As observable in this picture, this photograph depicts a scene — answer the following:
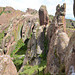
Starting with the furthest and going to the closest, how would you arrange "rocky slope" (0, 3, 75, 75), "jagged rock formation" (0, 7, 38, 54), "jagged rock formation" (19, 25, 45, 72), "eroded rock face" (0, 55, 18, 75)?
"jagged rock formation" (0, 7, 38, 54) < "jagged rock formation" (19, 25, 45, 72) < "rocky slope" (0, 3, 75, 75) < "eroded rock face" (0, 55, 18, 75)

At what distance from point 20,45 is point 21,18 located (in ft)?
47.8

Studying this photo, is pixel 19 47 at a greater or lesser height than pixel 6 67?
lesser

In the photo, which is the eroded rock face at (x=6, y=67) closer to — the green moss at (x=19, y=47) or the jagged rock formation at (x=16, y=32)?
the green moss at (x=19, y=47)

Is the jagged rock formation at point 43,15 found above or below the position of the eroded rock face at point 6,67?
above

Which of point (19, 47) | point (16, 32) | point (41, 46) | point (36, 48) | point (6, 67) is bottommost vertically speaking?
point (19, 47)

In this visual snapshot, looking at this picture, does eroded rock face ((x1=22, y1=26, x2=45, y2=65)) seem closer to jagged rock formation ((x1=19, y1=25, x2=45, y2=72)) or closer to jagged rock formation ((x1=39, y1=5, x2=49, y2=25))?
jagged rock formation ((x1=19, y1=25, x2=45, y2=72))

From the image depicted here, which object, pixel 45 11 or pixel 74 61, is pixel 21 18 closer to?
pixel 45 11

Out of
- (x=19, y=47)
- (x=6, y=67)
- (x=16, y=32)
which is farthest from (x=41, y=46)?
(x=16, y=32)

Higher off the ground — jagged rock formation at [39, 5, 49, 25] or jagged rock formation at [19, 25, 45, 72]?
jagged rock formation at [39, 5, 49, 25]

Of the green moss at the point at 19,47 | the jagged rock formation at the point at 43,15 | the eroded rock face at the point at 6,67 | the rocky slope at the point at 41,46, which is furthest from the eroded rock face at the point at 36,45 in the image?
the eroded rock face at the point at 6,67

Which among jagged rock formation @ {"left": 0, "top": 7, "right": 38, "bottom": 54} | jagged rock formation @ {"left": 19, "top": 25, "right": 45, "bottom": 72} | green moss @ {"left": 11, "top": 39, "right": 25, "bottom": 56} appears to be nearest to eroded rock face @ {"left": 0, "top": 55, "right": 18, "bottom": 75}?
jagged rock formation @ {"left": 19, "top": 25, "right": 45, "bottom": 72}

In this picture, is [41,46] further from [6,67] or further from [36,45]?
[6,67]

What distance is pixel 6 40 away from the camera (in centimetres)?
3853

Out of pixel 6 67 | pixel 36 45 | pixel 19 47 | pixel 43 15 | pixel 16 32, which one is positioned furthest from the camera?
pixel 16 32
